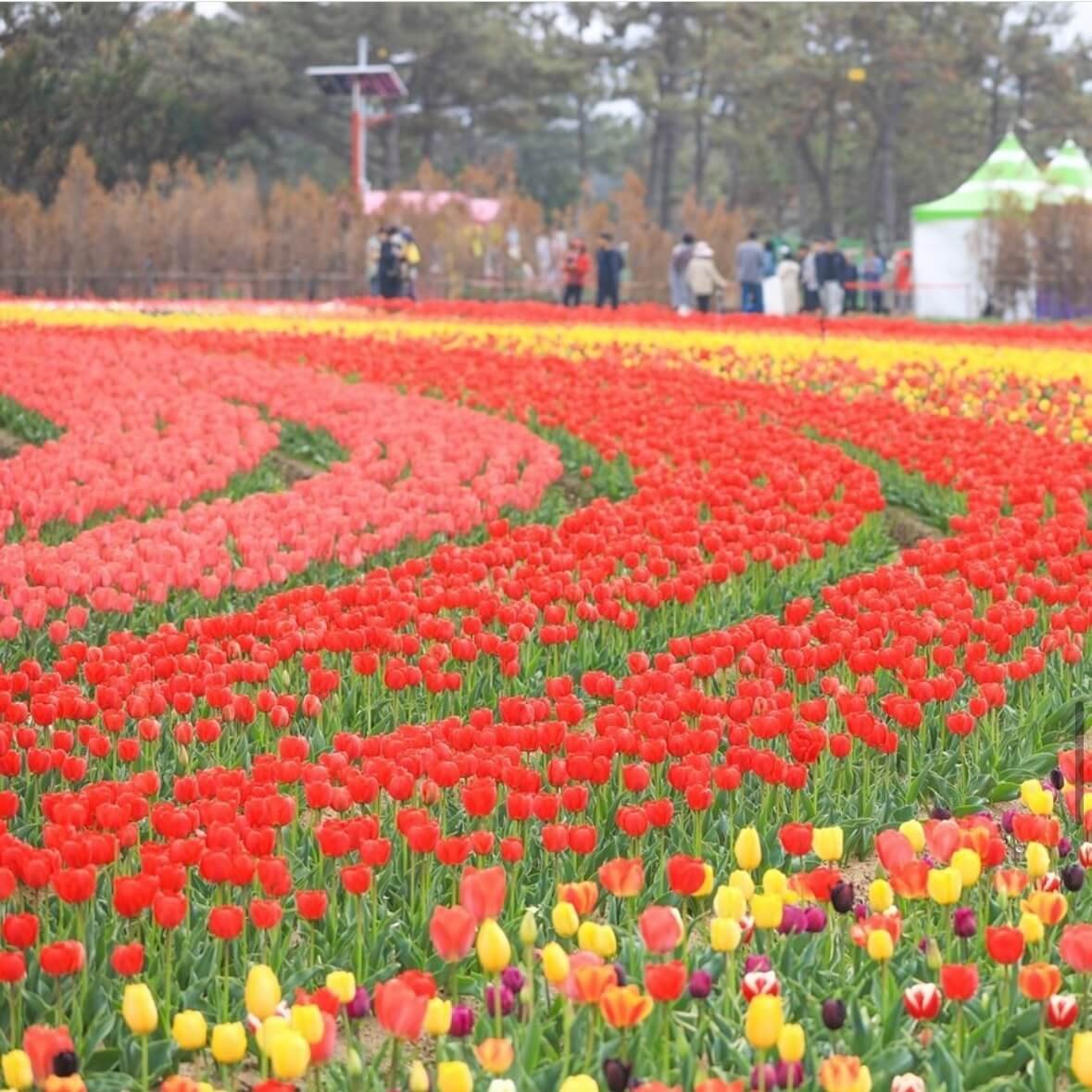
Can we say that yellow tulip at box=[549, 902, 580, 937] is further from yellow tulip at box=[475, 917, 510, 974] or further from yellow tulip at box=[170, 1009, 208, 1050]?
yellow tulip at box=[170, 1009, 208, 1050]

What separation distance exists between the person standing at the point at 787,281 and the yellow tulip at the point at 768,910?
1074 inches

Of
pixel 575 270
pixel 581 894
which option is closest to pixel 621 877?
pixel 581 894

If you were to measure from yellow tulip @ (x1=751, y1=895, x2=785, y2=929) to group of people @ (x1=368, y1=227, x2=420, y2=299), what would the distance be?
1025 inches

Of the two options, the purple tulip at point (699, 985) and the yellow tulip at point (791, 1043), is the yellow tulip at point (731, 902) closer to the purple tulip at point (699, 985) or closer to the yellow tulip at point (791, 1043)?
the purple tulip at point (699, 985)

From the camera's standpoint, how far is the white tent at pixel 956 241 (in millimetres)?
32875

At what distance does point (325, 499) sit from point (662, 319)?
16.2 metres

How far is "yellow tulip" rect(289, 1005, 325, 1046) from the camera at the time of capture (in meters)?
2.71

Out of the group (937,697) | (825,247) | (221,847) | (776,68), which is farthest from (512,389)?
(776,68)

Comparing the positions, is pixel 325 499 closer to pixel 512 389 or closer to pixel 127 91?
pixel 512 389

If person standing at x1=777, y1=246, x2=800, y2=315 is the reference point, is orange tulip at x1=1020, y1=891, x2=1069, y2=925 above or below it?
below

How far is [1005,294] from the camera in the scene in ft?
99.5

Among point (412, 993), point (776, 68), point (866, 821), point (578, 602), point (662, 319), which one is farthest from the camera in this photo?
point (776, 68)

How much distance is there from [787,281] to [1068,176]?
6638 mm

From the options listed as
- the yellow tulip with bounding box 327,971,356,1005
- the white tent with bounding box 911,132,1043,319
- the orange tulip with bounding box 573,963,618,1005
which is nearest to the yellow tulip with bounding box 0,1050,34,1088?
the yellow tulip with bounding box 327,971,356,1005
